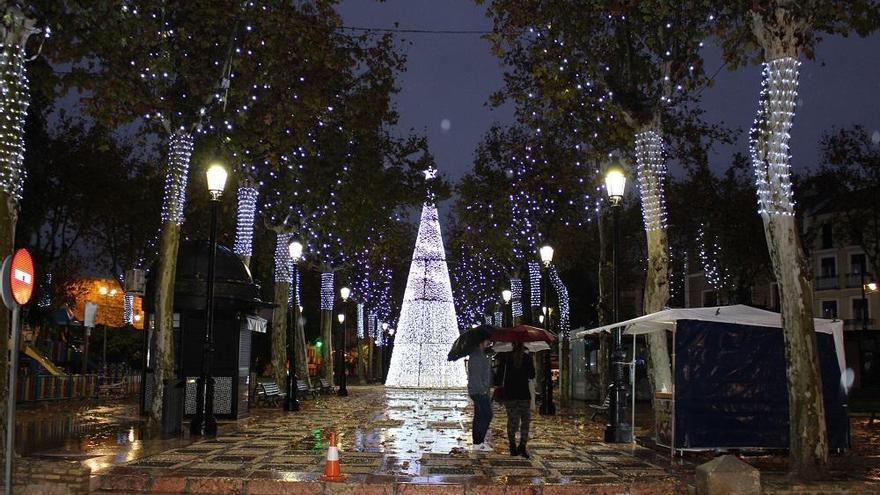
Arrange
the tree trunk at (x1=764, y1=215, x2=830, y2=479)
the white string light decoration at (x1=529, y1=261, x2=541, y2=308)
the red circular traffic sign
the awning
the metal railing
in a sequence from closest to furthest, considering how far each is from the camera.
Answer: the red circular traffic sign → the tree trunk at (x1=764, y1=215, x2=830, y2=479) → the awning → the white string light decoration at (x1=529, y1=261, x2=541, y2=308) → the metal railing

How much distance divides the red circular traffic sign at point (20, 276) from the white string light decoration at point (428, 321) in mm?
34413

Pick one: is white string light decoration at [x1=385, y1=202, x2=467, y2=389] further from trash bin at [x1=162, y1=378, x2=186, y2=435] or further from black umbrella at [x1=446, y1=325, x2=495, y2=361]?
black umbrella at [x1=446, y1=325, x2=495, y2=361]

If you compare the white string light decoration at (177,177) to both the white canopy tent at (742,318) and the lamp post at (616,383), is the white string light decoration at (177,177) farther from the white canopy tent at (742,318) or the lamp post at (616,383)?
the white canopy tent at (742,318)

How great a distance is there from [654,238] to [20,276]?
14206 millimetres

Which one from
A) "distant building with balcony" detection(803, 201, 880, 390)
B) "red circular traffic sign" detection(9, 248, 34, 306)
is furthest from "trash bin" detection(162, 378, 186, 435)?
"distant building with balcony" detection(803, 201, 880, 390)

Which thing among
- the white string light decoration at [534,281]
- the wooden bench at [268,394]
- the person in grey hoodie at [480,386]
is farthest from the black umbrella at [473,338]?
the white string light decoration at [534,281]

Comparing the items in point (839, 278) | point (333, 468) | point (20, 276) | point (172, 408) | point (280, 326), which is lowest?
point (333, 468)

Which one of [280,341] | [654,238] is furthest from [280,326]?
[654,238]

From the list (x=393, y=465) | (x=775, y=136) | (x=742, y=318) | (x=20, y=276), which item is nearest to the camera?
(x=20, y=276)

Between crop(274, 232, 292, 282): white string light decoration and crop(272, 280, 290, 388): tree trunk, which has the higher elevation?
crop(274, 232, 292, 282): white string light decoration

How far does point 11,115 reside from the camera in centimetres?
1227

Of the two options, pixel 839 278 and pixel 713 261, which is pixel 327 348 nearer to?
pixel 713 261

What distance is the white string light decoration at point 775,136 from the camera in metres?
12.2

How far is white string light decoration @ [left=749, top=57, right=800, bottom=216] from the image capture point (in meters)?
12.2
